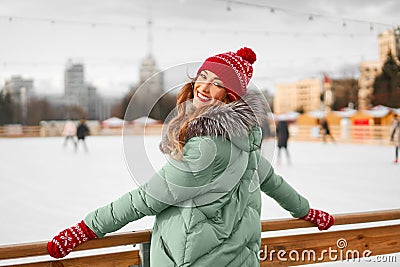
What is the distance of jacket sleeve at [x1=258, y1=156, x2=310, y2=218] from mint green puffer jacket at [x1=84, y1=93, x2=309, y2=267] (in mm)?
81

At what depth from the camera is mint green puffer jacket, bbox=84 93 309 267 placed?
2.79 ft

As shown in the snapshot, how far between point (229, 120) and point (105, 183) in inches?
151

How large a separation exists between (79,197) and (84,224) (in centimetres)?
314

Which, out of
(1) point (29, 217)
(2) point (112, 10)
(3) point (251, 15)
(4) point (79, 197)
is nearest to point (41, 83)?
(2) point (112, 10)

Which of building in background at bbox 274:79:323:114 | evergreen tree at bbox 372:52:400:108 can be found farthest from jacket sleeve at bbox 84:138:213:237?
building in background at bbox 274:79:323:114

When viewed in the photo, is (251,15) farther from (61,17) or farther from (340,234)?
(340,234)

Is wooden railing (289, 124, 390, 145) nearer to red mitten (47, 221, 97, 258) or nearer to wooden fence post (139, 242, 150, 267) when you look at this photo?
wooden fence post (139, 242, 150, 267)

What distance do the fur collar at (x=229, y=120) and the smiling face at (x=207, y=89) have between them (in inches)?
0.8

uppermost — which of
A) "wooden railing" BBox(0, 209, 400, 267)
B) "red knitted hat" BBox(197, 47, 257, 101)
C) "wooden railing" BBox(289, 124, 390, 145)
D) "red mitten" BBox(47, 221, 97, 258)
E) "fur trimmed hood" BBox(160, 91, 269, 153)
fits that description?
"red knitted hat" BBox(197, 47, 257, 101)

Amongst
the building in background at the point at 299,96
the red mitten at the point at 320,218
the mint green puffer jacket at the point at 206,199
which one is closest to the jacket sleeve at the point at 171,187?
the mint green puffer jacket at the point at 206,199

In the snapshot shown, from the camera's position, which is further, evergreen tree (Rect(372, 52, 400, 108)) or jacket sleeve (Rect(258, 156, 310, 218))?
evergreen tree (Rect(372, 52, 400, 108))

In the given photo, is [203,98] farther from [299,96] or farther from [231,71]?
[299,96]

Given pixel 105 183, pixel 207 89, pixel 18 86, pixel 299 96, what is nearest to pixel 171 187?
pixel 207 89

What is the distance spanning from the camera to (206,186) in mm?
860
